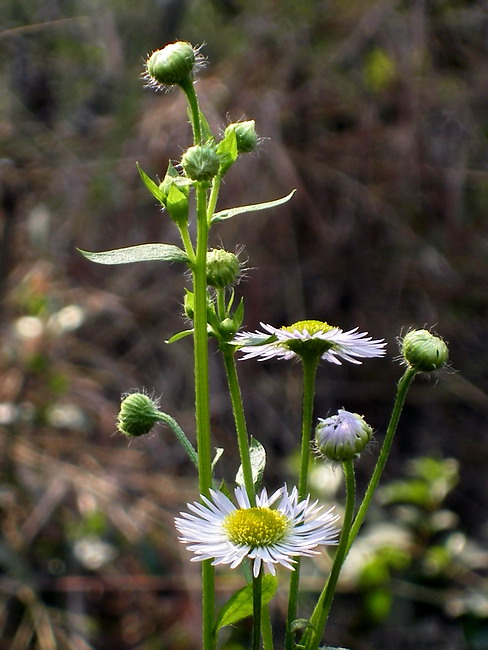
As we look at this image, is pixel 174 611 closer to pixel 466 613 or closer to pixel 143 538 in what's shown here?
pixel 143 538

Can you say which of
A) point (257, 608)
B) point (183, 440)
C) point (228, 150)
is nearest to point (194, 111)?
point (228, 150)

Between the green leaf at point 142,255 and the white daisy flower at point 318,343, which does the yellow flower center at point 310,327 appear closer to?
the white daisy flower at point 318,343

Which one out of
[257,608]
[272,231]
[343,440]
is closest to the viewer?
[257,608]

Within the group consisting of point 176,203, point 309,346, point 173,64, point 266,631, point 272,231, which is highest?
point 272,231

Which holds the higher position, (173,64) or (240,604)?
(173,64)

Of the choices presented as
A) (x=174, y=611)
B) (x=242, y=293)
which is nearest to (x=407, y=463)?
(x=242, y=293)

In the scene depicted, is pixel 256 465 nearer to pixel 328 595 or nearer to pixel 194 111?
pixel 328 595

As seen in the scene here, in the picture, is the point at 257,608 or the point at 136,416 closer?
the point at 257,608
